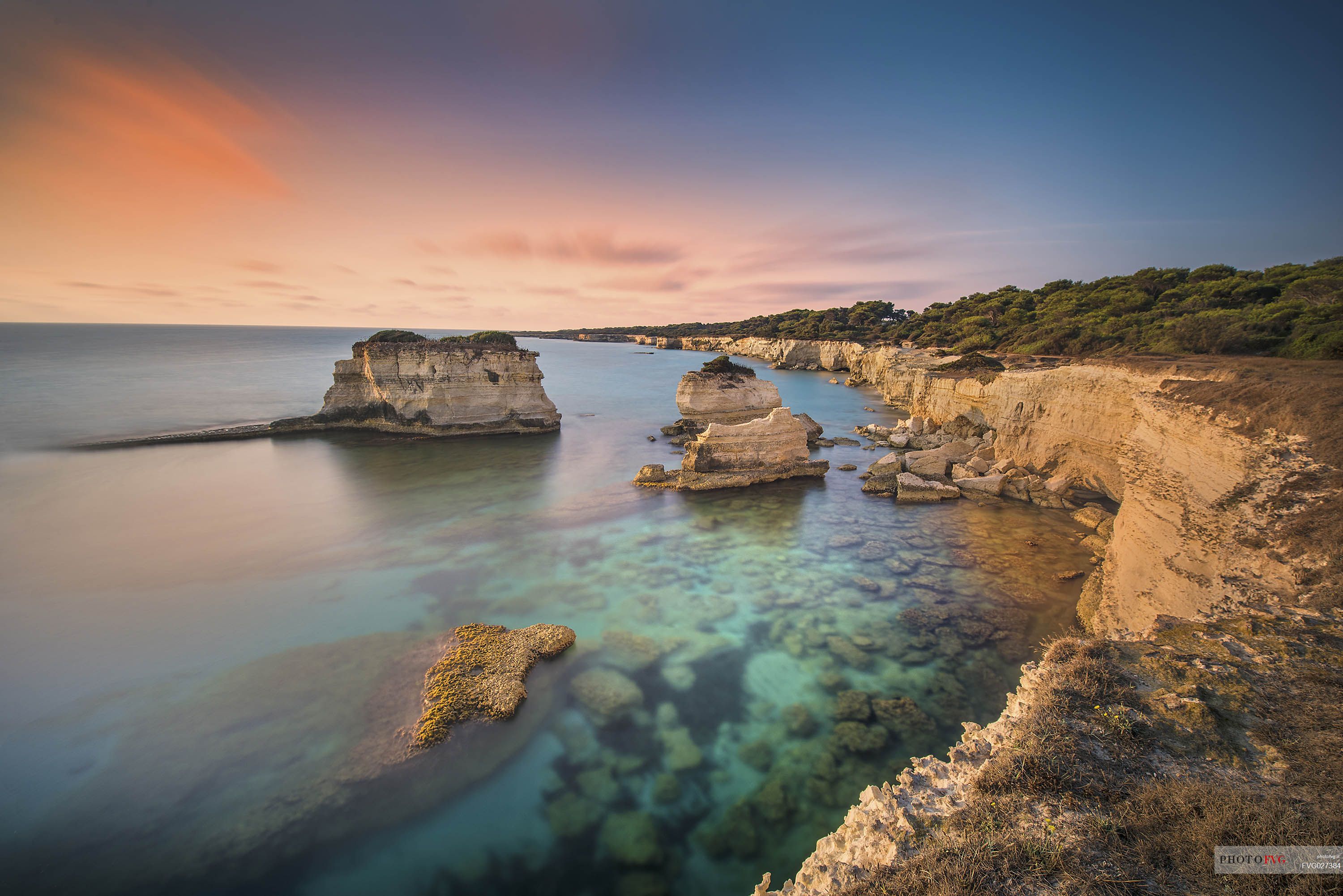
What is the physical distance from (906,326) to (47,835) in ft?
233

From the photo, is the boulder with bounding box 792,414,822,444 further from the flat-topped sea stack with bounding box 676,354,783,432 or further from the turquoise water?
the turquoise water

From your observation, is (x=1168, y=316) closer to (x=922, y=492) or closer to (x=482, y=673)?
(x=922, y=492)

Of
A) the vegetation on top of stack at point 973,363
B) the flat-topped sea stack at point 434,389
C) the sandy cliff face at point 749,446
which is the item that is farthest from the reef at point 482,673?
the vegetation on top of stack at point 973,363

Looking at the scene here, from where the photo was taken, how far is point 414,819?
635cm

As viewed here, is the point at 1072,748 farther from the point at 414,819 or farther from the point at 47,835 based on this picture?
the point at 47,835

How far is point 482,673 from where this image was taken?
8.87 metres

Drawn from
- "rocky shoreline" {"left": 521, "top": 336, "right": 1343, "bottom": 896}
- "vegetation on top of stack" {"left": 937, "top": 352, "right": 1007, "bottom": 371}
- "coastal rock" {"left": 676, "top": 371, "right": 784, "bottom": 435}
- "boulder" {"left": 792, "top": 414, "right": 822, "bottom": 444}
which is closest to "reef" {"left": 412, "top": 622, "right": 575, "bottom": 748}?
"rocky shoreline" {"left": 521, "top": 336, "right": 1343, "bottom": 896}

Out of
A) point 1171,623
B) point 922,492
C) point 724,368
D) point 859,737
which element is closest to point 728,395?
point 724,368

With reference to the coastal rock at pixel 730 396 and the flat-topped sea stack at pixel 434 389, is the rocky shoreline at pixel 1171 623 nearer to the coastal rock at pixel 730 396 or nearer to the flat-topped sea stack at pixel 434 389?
the coastal rock at pixel 730 396

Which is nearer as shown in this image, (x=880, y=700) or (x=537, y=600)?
(x=880, y=700)

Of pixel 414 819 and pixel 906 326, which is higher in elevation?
pixel 906 326

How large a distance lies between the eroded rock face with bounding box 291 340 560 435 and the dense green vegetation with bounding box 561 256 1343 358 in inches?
1260

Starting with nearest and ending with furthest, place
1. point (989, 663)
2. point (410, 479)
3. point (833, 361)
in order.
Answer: point (989, 663), point (410, 479), point (833, 361)

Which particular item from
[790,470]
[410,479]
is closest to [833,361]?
[790,470]
